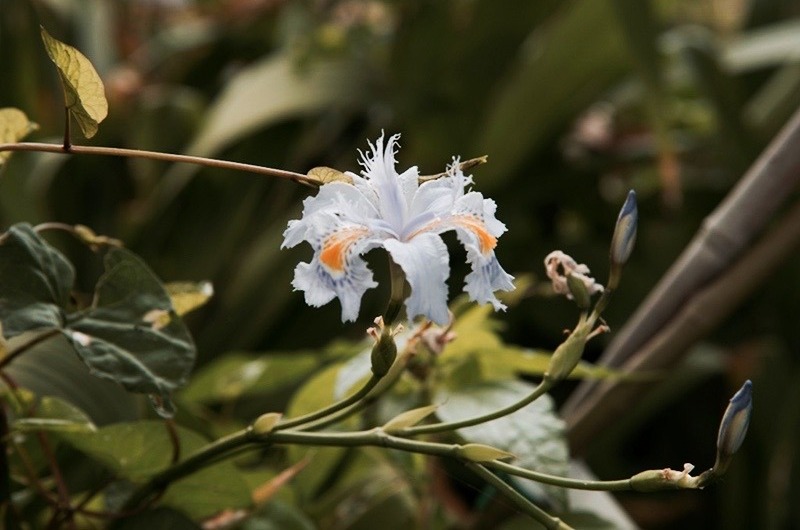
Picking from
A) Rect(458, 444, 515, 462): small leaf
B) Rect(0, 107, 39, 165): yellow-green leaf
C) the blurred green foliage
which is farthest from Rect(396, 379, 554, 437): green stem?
the blurred green foliage

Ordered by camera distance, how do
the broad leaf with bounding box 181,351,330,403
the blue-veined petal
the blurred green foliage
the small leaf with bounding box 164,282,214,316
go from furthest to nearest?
the blurred green foliage < the broad leaf with bounding box 181,351,330,403 < the small leaf with bounding box 164,282,214,316 < the blue-veined petal

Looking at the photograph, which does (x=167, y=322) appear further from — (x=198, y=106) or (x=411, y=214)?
(x=198, y=106)

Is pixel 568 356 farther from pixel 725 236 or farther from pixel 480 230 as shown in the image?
pixel 725 236

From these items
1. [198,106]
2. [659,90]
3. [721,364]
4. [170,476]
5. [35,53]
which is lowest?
[170,476]

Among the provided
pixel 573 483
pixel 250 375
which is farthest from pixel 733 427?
pixel 250 375

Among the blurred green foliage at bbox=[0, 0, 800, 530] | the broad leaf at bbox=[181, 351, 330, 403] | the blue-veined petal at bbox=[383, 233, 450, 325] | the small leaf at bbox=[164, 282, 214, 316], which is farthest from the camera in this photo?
the blurred green foliage at bbox=[0, 0, 800, 530]

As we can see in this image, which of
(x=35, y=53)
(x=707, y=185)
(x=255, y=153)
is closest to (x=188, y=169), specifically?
(x=255, y=153)

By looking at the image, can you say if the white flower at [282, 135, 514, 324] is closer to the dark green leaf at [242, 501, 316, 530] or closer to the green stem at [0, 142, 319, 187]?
the green stem at [0, 142, 319, 187]
